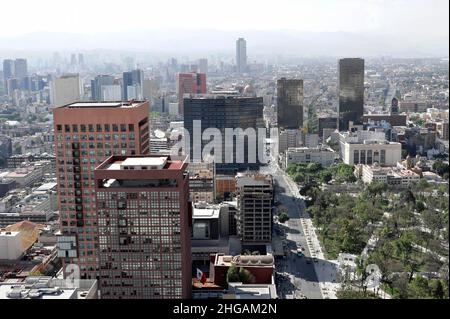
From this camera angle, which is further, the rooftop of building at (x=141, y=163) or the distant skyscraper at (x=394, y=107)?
the distant skyscraper at (x=394, y=107)

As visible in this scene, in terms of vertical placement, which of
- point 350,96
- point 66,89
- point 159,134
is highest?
point 66,89


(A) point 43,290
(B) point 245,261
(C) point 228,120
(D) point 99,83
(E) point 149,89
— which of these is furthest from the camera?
(E) point 149,89

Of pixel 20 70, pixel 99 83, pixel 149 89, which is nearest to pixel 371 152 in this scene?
pixel 99 83

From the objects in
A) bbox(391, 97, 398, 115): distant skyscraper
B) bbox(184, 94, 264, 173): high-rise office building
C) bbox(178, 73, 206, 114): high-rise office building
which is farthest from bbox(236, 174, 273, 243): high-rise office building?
bbox(178, 73, 206, 114): high-rise office building

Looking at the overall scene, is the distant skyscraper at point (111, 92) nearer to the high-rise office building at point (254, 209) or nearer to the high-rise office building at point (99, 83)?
the high-rise office building at point (99, 83)

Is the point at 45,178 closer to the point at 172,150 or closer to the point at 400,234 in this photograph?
the point at 172,150

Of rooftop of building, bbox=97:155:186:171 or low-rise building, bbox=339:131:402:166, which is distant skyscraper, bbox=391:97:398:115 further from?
rooftop of building, bbox=97:155:186:171

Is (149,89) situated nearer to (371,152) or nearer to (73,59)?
(73,59)

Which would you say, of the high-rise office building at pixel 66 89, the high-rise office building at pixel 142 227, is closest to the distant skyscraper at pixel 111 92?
the high-rise office building at pixel 66 89
